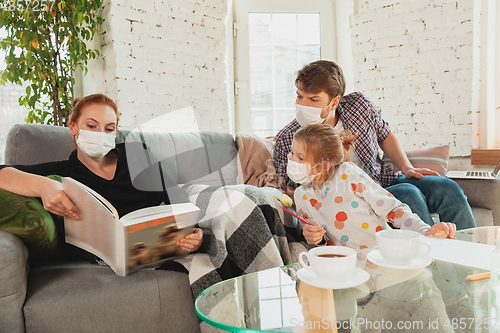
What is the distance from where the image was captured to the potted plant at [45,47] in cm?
211

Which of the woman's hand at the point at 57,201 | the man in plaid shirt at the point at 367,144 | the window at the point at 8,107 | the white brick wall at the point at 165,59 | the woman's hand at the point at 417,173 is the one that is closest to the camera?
the woman's hand at the point at 57,201

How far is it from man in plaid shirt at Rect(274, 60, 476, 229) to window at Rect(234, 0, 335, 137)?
58.0 inches

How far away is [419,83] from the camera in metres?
2.72

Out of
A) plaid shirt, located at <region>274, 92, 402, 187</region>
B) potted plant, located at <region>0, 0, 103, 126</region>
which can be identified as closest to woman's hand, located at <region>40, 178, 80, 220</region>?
plaid shirt, located at <region>274, 92, 402, 187</region>

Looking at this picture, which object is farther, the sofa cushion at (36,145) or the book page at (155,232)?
the sofa cushion at (36,145)

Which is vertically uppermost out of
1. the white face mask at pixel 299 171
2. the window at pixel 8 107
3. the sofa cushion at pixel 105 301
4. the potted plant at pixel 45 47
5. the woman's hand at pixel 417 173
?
the potted plant at pixel 45 47

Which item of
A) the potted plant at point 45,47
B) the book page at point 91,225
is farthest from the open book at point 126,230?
the potted plant at point 45,47

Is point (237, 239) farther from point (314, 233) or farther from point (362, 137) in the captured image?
point (362, 137)

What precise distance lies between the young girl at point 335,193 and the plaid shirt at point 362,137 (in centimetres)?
32

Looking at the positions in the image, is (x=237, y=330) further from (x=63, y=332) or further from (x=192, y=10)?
(x=192, y=10)

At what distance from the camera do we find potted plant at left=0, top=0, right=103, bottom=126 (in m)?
2.11

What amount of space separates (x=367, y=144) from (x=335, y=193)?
454 millimetres

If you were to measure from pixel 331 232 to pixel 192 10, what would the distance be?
210cm

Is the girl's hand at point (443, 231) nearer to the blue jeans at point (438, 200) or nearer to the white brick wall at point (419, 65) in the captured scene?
the blue jeans at point (438, 200)
